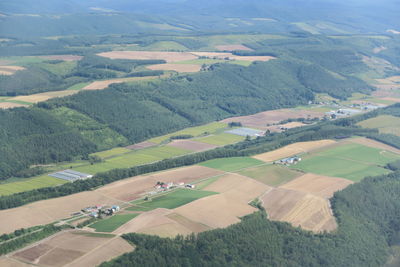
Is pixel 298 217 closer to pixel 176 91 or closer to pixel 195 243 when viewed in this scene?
pixel 195 243

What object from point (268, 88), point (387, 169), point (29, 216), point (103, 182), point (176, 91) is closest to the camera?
point (29, 216)

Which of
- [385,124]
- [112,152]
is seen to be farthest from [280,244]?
[385,124]

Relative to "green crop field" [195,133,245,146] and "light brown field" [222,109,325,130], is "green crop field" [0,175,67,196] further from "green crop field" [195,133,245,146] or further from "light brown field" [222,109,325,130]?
"light brown field" [222,109,325,130]

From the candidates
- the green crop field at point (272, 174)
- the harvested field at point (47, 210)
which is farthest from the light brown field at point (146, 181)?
the green crop field at point (272, 174)

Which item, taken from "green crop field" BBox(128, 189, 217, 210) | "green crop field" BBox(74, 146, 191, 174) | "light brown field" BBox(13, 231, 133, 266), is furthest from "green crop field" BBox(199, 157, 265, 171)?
"light brown field" BBox(13, 231, 133, 266)

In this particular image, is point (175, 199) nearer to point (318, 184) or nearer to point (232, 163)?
point (232, 163)

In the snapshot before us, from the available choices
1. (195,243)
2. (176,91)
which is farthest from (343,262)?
(176,91)
